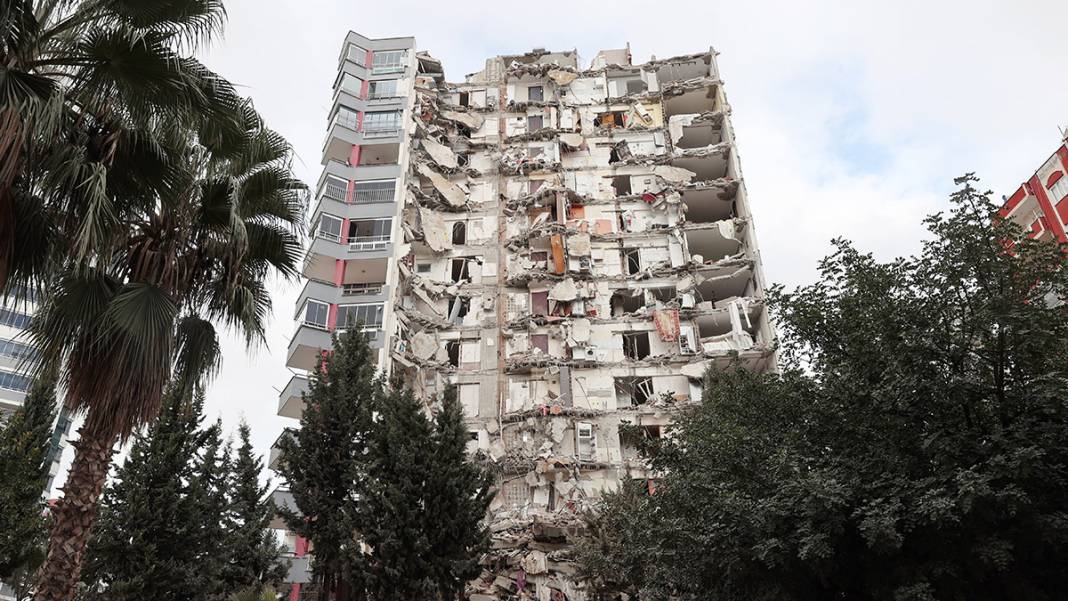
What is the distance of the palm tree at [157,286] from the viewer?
839 cm

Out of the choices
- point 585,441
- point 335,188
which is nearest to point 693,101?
point 335,188

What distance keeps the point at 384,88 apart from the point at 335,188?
710cm

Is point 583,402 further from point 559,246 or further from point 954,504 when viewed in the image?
point 954,504

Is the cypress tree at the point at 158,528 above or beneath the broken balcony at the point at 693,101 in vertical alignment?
beneath

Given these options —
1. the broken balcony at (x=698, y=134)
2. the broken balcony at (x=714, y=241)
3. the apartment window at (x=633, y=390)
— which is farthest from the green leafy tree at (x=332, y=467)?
the broken balcony at (x=698, y=134)

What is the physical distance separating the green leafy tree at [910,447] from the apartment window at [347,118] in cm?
2636

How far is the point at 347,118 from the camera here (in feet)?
115

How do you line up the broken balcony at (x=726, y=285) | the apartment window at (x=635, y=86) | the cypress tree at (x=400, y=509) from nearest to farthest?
the cypress tree at (x=400, y=509), the broken balcony at (x=726, y=285), the apartment window at (x=635, y=86)

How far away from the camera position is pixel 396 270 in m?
30.9

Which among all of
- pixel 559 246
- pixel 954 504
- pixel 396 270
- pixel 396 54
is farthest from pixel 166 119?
pixel 396 54

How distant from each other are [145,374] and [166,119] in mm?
3105

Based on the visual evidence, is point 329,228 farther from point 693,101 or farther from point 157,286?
point 157,286

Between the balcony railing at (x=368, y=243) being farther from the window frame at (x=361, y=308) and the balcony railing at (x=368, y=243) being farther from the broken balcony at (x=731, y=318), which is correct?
the broken balcony at (x=731, y=318)

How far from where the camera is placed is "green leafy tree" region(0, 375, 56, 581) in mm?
16578
